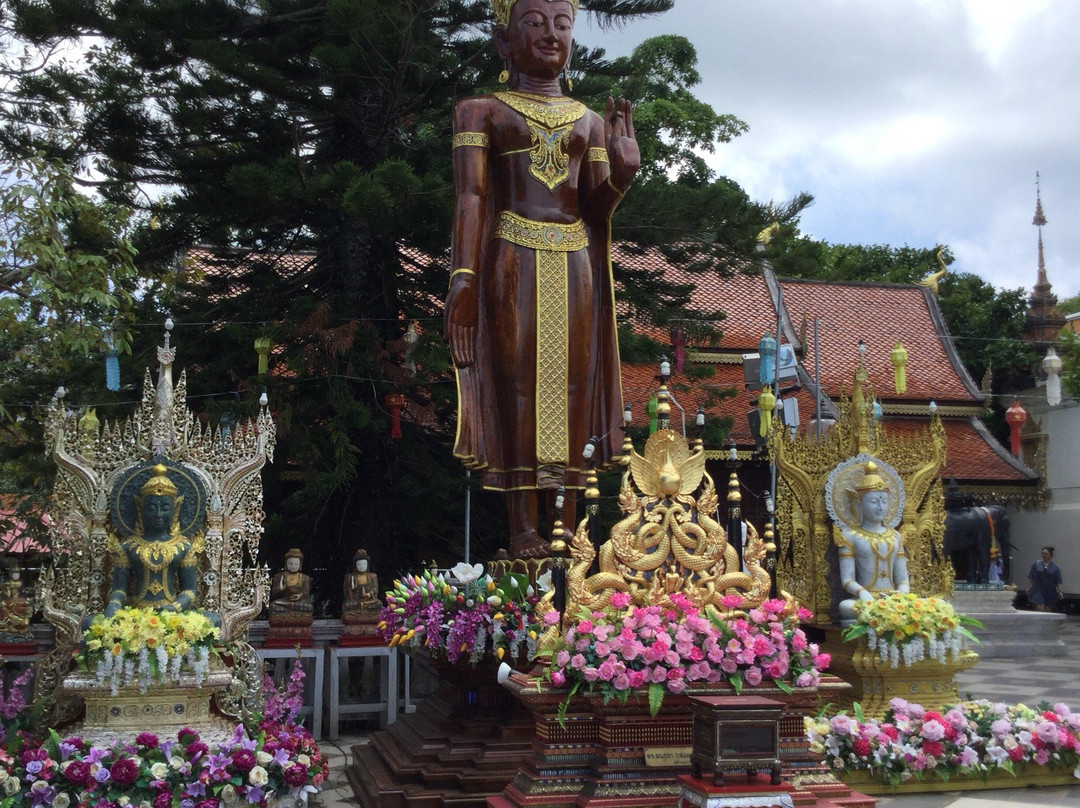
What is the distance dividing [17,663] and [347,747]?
7.93 feet

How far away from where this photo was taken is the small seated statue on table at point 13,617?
8344mm

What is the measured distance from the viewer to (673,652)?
464 centimetres

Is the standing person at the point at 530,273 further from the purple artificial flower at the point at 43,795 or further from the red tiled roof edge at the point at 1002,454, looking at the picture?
the red tiled roof edge at the point at 1002,454

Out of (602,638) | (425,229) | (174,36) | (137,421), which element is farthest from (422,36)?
(602,638)

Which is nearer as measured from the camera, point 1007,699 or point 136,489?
point 136,489

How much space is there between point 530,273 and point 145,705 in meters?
3.08

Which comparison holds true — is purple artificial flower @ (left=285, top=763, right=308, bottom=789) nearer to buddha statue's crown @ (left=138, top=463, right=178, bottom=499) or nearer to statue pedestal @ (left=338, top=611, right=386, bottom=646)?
buddha statue's crown @ (left=138, top=463, right=178, bottom=499)

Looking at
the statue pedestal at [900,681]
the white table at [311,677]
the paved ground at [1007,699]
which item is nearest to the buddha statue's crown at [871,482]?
the statue pedestal at [900,681]

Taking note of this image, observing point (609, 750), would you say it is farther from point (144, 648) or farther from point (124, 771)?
point (144, 648)

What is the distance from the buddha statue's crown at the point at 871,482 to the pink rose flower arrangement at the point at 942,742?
6.38 ft

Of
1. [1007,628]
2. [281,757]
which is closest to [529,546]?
[281,757]

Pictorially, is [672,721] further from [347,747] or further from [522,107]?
[347,747]

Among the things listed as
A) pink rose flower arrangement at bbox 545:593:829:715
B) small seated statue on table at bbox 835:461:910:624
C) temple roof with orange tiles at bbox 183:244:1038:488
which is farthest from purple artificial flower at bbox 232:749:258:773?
temple roof with orange tiles at bbox 183:244:1038:488

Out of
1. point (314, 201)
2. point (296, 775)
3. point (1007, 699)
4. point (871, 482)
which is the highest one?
point (314, 201)
